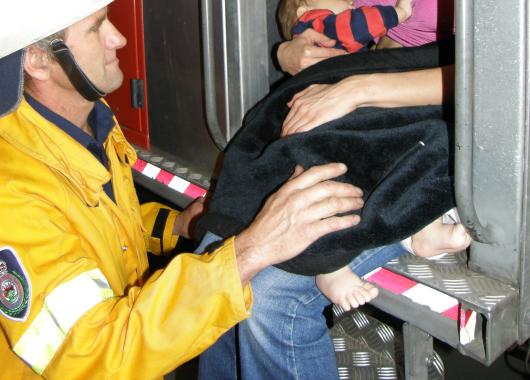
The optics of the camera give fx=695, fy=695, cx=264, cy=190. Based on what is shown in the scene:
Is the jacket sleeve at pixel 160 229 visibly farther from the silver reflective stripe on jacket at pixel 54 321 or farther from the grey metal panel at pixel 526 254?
the grey metal panel at pixel 526 254

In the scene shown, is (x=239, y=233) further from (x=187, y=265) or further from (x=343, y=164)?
(x=343, y=164)

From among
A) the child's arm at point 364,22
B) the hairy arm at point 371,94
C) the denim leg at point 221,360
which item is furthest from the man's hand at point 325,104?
the denim leg at point 221,360

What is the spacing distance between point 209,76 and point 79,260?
80cm

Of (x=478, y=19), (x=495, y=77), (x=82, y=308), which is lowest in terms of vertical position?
(x=82, y=308)

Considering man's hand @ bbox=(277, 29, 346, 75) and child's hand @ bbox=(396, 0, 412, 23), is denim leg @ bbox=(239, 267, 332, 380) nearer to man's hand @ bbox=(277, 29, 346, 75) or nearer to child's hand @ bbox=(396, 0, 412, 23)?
man's hand @ bbox=(277, 29, 346, 75)

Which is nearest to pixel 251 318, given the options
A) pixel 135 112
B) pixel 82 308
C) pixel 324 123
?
pixel 82 308

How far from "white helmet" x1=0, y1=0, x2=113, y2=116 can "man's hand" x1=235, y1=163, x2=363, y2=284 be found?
68 cm

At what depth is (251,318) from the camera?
1.69m

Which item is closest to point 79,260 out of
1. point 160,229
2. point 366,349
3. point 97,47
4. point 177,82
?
point 97,47

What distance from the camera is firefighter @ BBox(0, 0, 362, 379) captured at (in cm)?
156

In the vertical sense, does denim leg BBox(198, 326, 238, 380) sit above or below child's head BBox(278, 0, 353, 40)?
below

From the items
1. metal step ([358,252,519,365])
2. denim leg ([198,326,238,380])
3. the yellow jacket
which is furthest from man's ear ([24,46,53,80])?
metal step ([358,252,519,365])

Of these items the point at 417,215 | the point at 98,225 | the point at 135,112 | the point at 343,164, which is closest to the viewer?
the point at 417,215

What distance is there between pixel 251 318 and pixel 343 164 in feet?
1.47
